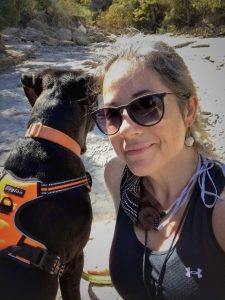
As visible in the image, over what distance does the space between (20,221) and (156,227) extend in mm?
714

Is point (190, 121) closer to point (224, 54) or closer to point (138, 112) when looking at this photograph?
point (138, 112)

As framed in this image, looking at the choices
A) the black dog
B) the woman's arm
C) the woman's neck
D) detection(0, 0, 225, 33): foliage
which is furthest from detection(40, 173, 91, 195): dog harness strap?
detection(0, 0, 225, 33): foliage

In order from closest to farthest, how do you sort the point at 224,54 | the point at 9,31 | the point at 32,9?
1. the point at 224,54
2. the point at 9,31
3. the point at 32,9

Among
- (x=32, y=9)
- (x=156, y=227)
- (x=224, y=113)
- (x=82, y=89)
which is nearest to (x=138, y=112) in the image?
(x=156, y=227)

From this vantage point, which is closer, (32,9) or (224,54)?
(224,54)

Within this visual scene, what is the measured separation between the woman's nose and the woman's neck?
0.77 feet

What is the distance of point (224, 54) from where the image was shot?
8.16 metres

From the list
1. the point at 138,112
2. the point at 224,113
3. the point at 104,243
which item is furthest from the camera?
the point at 224,113

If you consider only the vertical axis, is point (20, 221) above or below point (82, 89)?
below

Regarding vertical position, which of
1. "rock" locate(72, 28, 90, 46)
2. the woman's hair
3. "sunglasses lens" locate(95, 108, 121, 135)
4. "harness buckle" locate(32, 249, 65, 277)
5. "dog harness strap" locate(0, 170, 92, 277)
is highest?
the woman's hair

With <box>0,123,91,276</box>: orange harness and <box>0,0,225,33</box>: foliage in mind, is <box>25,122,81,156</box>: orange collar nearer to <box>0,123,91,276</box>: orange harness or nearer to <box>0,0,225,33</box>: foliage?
<box>0,123,91,276</box>: orange harness

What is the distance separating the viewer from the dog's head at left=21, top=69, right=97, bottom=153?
2.34 m

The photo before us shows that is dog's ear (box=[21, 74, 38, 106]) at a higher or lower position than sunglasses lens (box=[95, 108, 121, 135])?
lower

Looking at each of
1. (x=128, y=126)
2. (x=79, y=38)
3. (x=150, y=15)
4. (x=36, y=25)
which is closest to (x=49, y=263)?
(x=128, y=126)
